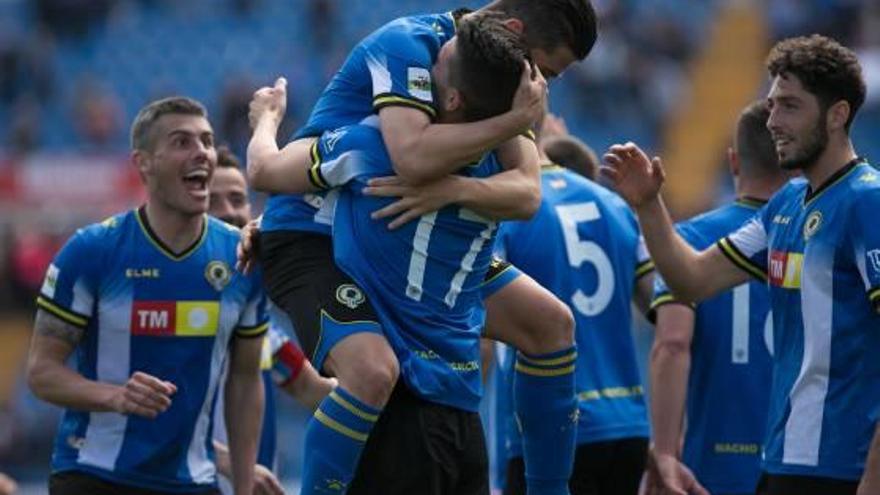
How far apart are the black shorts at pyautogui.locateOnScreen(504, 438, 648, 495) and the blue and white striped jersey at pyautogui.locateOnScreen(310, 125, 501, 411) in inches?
80.3

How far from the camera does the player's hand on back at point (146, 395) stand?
24.9 ft

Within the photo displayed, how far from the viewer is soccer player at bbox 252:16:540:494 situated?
6.74m

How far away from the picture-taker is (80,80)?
2683cm

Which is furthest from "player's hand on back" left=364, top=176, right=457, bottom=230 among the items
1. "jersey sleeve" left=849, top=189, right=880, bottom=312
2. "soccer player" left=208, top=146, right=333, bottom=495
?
"soccer player" left=208, top=146, right=333, bottom=495

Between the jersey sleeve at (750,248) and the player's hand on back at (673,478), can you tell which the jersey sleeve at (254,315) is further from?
the jersey sleeve at (750,248)

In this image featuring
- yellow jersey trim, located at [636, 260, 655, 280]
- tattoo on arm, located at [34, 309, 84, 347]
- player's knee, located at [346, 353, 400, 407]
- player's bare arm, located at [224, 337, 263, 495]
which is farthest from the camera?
yellow jersey trim, located at [636, 260, 655, 280]

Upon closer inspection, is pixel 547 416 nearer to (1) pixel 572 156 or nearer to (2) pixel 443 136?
(2) pixel 443 136

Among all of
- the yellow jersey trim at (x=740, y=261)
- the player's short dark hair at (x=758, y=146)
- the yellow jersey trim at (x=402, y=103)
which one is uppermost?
the yellow jersey trim at (x=402, y=103)

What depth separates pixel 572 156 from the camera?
9.89 metres

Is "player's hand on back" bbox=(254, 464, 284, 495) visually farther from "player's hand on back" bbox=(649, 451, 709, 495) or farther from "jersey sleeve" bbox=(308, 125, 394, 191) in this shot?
"jersey sleeve" bbox=(308, 125, 394, 191)

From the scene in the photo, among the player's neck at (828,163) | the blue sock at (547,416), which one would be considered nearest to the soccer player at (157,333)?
the blue sock at (547,416)

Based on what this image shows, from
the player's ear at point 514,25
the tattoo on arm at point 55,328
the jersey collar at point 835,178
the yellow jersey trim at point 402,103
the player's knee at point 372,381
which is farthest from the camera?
the tattoo on arm at point 55,328

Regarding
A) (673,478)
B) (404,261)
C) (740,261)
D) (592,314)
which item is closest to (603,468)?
(673,478)

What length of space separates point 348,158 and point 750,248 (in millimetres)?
2022
